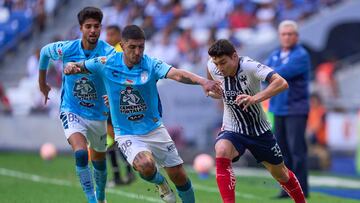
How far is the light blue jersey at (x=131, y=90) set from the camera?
9.46 m

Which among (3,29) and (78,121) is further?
(3,29)

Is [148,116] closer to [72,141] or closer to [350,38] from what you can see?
[72,141]

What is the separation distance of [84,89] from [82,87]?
34 mm

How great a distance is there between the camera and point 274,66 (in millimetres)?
13117

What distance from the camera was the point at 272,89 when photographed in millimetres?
9172

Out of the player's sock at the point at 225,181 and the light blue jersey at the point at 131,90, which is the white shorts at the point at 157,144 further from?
the player's sock at the point at 225,181

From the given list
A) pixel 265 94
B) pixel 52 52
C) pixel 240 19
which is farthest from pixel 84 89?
pixel 240 19

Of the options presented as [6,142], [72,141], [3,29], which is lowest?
[6,142]

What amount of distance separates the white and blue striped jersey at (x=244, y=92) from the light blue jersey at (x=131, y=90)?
0.74 m

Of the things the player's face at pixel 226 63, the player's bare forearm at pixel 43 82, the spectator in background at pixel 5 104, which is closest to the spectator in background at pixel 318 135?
the spectator in background at pixel 5 104

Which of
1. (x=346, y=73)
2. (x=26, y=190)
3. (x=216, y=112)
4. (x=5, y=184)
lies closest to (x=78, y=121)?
(x=26, y=190)

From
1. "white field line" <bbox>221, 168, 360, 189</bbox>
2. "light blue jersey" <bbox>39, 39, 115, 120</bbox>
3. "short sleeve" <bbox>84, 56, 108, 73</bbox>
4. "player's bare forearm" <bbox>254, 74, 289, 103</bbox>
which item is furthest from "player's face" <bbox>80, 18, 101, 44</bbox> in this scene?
"white field line" <bbox>221, 168, 360, 189</bbox>

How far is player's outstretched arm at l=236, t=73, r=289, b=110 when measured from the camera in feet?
29.7

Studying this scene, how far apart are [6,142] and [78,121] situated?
13.4 m
